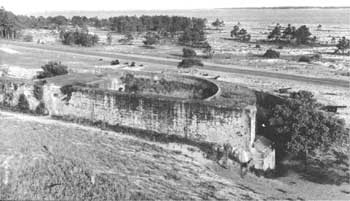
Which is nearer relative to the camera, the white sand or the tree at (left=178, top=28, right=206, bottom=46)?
the white sand

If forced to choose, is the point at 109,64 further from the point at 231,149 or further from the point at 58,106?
the point at 231,149

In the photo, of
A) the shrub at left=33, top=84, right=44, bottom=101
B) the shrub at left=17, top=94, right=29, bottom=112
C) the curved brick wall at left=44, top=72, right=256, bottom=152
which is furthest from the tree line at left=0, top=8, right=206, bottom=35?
the curved brick wall at left=44, top=72, right=256, bottom=152

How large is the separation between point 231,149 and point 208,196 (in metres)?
3.79

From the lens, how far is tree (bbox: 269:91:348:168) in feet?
53.1

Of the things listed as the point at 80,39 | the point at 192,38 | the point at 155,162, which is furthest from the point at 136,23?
the point at 155,162

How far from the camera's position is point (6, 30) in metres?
79.6

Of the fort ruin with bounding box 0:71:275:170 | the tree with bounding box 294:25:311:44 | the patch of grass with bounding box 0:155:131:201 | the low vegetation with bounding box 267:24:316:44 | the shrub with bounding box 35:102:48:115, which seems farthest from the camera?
the low vegetation with bounding box 267:24:316:44

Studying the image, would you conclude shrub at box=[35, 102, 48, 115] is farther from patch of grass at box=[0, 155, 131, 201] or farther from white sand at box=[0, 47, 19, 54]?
white sand at box=[0, 47, 19, 54]

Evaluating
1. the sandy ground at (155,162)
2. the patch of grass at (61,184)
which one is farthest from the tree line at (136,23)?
the patch of grass at (61,184)

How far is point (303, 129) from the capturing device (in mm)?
16469

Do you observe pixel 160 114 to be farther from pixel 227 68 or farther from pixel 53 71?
pixel 227 68

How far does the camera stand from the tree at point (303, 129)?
1617 centimetres

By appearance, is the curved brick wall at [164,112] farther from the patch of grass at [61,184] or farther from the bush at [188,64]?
the bush at [188,64]

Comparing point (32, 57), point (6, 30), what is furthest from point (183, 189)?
point (6, 30)
